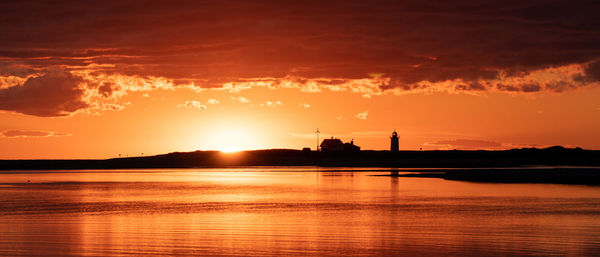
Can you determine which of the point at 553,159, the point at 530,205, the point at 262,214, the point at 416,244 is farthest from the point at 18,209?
the point at 553,159

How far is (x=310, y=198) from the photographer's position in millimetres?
56344

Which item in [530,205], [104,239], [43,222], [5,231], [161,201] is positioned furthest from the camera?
[161,201]

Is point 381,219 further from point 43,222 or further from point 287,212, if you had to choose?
point 43,222

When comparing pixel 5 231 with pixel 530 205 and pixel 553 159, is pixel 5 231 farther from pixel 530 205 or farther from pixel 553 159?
pixel 553 159

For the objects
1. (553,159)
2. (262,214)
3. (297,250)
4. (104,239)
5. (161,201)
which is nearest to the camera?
(297,250)

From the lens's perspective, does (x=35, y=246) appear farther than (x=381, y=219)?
No

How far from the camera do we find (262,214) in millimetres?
42094

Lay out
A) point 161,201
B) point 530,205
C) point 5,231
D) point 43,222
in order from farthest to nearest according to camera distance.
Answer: point 161,201
point 530,205
point 43,222
point 5,231

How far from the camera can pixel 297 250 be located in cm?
2658

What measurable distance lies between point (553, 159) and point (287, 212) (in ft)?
562

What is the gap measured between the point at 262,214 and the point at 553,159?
172813 millimetres

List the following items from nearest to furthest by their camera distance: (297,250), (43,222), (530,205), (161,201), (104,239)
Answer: (297,250)
(104,239)
(43,222)
(530,205)
(161,201)

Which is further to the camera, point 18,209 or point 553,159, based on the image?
point 553,159

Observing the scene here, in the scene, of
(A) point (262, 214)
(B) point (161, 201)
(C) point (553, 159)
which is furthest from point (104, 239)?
(C) point (553, 159)
